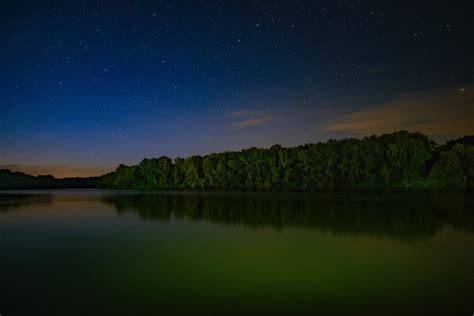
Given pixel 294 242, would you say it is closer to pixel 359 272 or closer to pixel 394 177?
pixel 359 272

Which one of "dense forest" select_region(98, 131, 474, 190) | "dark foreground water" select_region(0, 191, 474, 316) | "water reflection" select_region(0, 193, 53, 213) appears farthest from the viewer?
"dense forest" select_region(98, 131, 474, 190)

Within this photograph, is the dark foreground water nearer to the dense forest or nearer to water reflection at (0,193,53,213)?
water reflection at (0,193,53,213)

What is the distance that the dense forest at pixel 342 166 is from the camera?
71.9 m

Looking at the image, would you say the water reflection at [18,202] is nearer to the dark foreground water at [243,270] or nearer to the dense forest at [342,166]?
the dark foreground water at [243,270]

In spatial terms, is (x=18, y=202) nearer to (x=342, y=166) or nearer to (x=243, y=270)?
(x=243, y=270)

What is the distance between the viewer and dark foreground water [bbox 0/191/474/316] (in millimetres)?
7410

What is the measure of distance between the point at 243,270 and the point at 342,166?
245ft

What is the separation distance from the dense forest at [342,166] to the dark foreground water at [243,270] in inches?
2338

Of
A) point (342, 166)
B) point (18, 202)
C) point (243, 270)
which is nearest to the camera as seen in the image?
point (243, 270)

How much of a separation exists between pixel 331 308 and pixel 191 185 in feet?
326

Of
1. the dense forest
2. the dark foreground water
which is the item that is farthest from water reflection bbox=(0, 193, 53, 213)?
the dense forest

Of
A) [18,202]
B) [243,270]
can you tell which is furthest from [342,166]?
[243,270]

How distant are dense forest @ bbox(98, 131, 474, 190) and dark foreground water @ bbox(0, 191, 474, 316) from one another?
195 ft

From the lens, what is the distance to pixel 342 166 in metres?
81.6
